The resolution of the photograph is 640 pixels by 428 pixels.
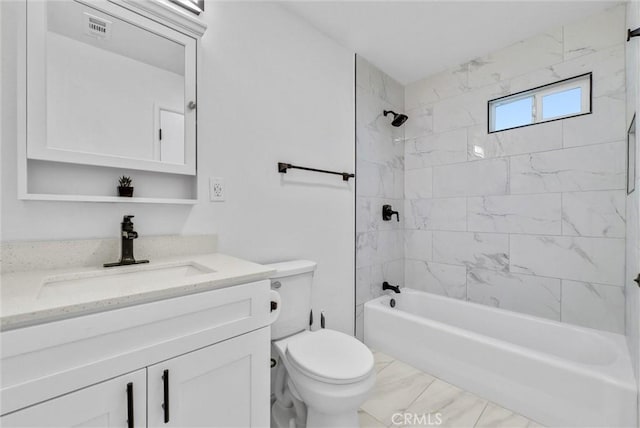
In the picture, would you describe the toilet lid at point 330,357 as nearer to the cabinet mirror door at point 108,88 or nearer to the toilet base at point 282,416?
the toilet base at point 282,416

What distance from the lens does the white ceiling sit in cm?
182

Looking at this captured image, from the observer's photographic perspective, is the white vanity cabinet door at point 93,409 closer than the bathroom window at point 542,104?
Yes

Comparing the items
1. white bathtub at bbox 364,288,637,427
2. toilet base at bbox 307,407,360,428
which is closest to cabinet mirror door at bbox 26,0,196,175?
toilet base at bbox 307,407,360,428

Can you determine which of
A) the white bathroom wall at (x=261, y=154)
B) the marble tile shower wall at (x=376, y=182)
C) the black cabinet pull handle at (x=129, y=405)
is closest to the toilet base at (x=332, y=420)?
the white bathroom wall at (x=261, y=154)

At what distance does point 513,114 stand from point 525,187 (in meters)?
0.64

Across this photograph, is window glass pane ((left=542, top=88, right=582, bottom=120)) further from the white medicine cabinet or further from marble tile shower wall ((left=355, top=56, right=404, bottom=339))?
the white medicine cabinet

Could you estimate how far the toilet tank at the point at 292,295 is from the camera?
154cm

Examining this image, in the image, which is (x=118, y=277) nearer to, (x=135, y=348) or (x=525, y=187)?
(x=135, y=348)

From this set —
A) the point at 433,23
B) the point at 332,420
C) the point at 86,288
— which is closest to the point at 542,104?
the point at 433,23

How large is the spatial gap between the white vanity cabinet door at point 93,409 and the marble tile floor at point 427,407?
124cm

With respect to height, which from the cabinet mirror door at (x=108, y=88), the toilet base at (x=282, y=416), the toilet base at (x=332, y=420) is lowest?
the toilet base at (x=282, y=416)

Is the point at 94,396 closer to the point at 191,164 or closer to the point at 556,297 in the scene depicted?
the point at 191,164

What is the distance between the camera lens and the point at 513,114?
230cm

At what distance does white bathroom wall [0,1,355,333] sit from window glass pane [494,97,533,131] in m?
1.27
